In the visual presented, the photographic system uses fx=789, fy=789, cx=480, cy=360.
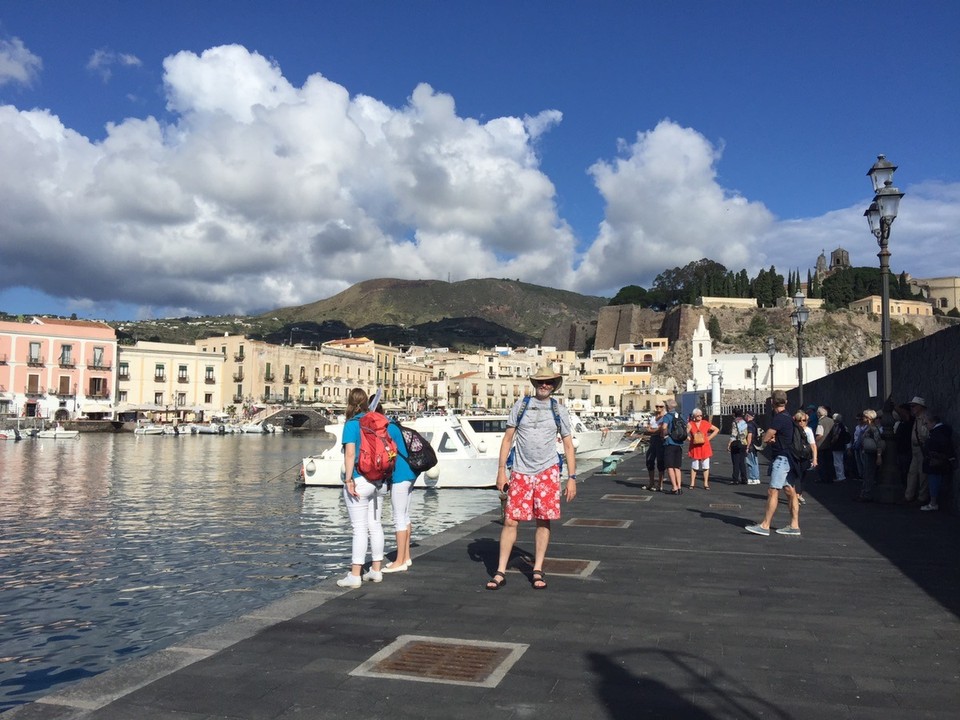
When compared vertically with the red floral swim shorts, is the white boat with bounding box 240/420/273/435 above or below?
below

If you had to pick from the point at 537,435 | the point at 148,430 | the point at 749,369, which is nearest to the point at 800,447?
the point at 537,435

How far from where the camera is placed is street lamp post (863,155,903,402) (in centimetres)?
1297

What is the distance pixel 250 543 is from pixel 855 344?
364 ft

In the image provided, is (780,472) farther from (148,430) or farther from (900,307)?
(900,307)

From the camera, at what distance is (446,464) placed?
2264cm

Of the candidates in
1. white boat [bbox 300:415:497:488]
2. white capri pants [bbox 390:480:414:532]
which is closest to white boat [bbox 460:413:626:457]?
white boat [bbox 300:415:497:488]

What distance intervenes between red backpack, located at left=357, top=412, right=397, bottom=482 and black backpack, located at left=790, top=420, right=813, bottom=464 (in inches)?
199

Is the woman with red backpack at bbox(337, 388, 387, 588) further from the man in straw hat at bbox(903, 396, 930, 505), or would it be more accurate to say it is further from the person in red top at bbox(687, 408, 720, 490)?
the person in red top at bbox(687, 408, 720, 490)

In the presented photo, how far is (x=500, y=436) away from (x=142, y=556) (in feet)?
53.8

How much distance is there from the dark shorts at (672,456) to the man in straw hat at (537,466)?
8192mm

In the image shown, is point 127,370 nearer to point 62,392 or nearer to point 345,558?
point 62,392

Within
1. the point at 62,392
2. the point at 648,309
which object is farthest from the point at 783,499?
the point at 648,309

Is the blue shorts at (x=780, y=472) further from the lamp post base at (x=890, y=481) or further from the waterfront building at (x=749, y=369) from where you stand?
the waterfront building at (x=749, y=369)

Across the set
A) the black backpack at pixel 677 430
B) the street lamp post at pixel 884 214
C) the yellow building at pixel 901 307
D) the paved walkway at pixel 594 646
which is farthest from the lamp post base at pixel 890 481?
the yellow building at pixel 901 307
